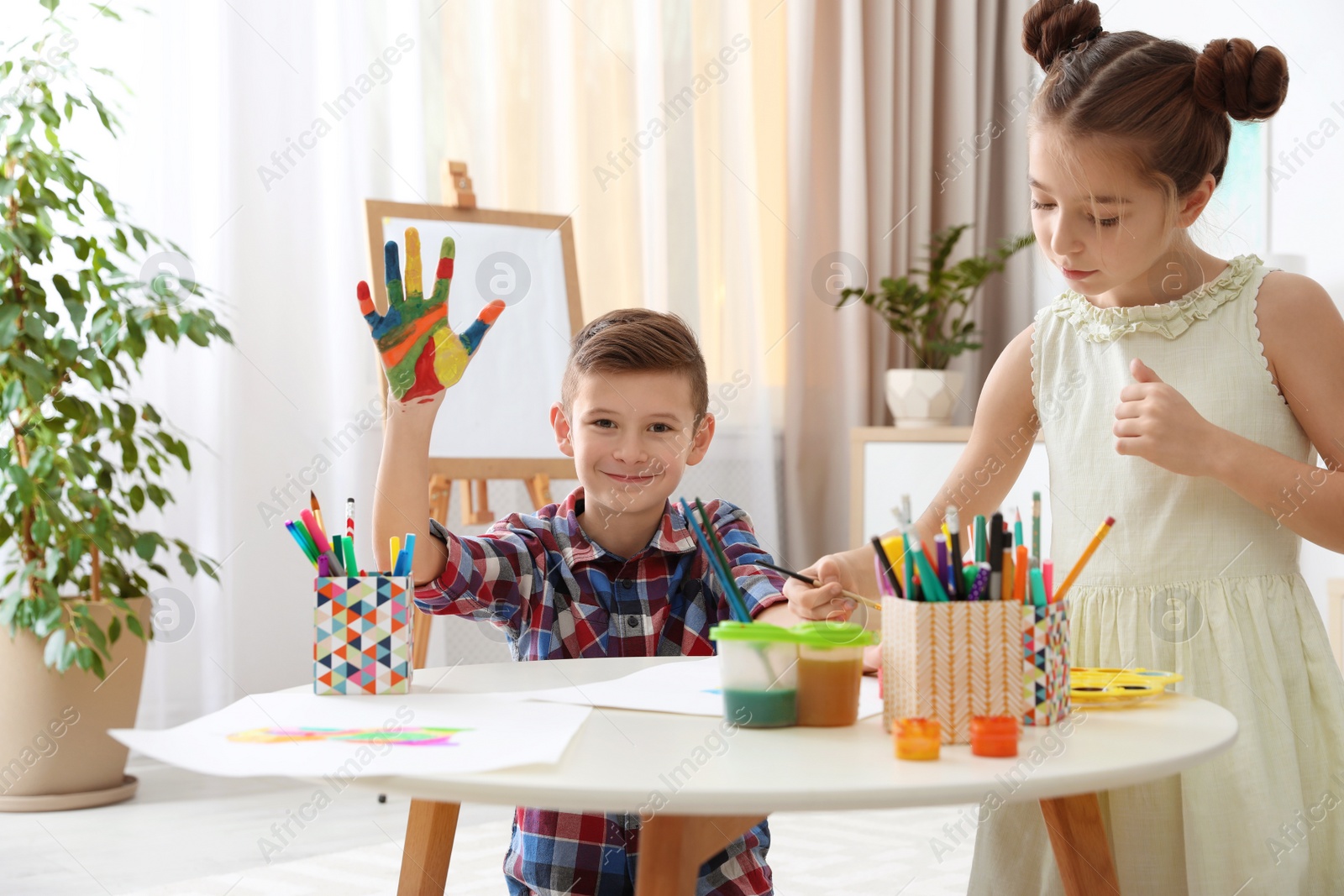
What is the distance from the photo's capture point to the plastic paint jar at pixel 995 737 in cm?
65

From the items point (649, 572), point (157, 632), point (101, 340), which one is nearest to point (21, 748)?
point (157, 632)

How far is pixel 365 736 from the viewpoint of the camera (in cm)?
68

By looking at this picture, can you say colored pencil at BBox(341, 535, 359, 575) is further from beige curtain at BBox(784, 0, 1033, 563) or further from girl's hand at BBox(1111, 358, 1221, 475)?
beige curtain at BBox(784, 0, 1033, 563)

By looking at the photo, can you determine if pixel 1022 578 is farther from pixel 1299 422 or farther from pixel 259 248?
pixel 259 248

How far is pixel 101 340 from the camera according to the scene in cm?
218

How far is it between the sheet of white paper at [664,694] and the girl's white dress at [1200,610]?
255 millimetres

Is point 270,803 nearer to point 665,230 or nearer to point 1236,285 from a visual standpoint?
point 665,230

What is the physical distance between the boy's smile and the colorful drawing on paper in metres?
0.48

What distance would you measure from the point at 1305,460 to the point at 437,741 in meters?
0.81

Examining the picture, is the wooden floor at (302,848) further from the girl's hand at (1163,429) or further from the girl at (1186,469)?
the girl's hand at (1163,429)

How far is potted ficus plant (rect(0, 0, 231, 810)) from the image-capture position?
2.07 metres

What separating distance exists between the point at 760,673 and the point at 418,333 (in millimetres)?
401

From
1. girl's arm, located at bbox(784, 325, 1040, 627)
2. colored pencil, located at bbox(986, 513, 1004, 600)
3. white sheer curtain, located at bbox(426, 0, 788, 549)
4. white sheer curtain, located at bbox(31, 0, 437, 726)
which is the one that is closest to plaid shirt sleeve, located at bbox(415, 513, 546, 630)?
girl's arm, located at bbox(784, 325, 1040, 627)

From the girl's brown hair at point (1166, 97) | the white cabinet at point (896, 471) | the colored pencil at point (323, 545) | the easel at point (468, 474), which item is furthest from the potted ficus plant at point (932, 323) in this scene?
the colored pencil at point (323, 545)
